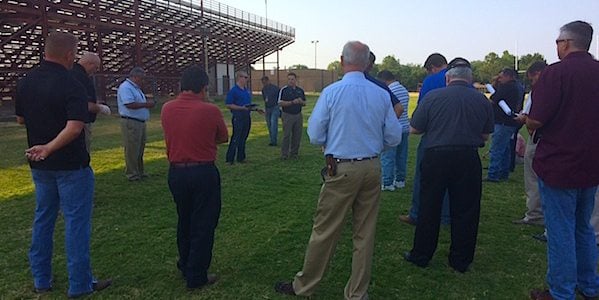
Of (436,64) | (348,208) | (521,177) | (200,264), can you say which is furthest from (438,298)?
(521,177)

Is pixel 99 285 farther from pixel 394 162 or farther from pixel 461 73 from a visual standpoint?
pixel 394 162

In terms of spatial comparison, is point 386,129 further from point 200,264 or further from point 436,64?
point 436,64

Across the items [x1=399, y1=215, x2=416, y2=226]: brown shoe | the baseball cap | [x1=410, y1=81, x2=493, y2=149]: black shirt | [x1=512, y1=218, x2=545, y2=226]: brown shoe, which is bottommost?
[x1=512, y1=218, x2=545, y2=226]: brown shoe

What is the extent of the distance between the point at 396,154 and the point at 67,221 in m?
4.94

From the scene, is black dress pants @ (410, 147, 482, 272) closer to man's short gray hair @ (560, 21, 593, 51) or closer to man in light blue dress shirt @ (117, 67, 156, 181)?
man's short gray hair @ (560, 21, 593, 51)


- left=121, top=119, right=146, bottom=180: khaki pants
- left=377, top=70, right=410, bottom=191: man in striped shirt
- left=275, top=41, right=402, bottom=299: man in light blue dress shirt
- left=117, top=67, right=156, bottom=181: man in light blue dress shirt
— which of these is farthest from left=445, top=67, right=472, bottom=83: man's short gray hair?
left=121, top=119, right=146, bottom=180: khaki pants

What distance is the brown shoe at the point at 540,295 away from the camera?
11.0 feet

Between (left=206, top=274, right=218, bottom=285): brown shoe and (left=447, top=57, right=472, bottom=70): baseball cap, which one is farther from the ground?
(left=447, top=57, right=472, bottom=70): baseball cap

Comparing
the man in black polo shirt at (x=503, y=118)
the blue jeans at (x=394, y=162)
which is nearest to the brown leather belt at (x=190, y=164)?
the blue jeans at (x=394, y=162)

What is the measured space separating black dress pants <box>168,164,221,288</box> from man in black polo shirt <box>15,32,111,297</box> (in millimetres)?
703

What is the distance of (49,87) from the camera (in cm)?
313

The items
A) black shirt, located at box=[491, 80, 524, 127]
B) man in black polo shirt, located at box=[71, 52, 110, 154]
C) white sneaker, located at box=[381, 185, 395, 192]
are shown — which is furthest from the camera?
black shirt, located at box=[491, 80, 524, 127]

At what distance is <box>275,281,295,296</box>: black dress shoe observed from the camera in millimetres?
3523

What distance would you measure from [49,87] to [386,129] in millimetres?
2443
